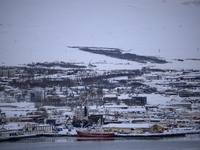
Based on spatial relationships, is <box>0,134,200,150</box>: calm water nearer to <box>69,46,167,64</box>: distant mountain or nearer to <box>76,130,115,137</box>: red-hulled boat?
<box>76,130,115,137</box>: red-hulled boat

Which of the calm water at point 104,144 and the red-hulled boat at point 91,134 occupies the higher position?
the red-hulled boat at point 91,134

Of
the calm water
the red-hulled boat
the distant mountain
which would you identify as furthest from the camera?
the distant mountain

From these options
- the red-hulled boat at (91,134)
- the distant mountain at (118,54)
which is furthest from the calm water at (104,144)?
the distant mountain at (118,54)

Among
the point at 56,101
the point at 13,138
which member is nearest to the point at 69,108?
the point at 56,101

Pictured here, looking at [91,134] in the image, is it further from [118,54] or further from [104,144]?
[118,54]

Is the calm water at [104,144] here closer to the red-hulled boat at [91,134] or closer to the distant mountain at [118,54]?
the red-hulled boat at [91,134]

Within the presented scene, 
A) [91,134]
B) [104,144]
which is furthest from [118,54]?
[104,144]

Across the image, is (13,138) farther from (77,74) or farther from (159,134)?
(159,134)

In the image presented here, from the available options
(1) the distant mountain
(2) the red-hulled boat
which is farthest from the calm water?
(1) the distant mountain
